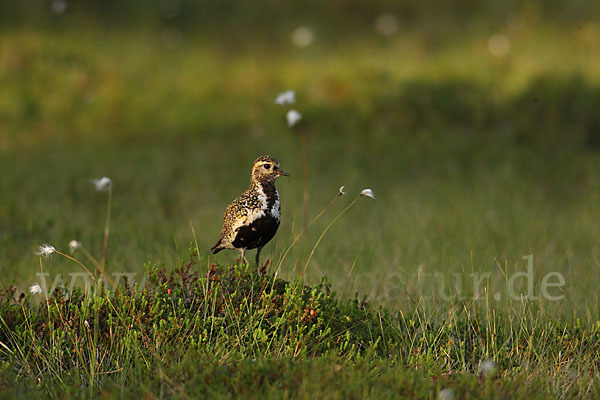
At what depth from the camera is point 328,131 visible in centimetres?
1310

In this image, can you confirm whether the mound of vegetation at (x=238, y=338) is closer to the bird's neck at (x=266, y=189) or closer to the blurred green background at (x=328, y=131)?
the bird's neck at (x=266, y=189)

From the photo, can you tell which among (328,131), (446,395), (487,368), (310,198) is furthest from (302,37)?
(446,395)

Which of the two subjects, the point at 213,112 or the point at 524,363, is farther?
the point at 213,112

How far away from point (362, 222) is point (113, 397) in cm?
556

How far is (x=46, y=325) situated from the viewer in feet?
17.0

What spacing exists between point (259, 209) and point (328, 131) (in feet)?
27.5

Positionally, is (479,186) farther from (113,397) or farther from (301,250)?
(113,397)

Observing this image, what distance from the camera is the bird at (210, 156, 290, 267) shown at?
4871 mm

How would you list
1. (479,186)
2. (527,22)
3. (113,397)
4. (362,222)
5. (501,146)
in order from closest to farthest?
(113,397), (362,222), (479,186), (501,146), (527,22)

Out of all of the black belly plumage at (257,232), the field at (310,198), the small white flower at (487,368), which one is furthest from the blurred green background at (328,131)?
the small white flower at (487,368)

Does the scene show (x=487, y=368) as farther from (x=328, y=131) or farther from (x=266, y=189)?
(x=328, y=131)

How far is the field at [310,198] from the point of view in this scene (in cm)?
491

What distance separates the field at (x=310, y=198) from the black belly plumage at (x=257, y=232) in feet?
1.16

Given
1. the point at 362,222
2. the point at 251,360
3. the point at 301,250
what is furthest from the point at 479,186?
the point at 251,360
